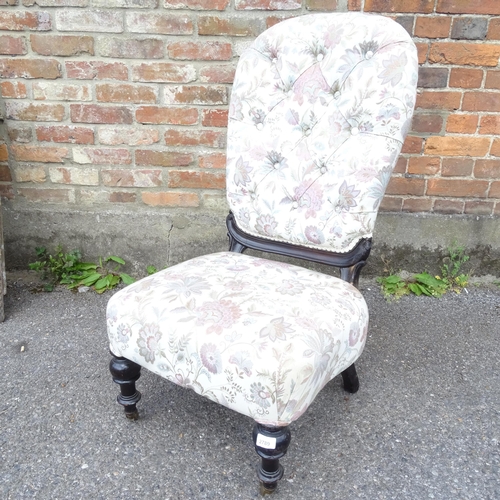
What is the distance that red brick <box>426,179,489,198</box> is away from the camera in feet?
7.02

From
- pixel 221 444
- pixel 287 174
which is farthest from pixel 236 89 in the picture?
pixel 221 444

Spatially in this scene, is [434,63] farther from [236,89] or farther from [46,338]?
[46,338]

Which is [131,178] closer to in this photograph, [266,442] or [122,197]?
[122,197]

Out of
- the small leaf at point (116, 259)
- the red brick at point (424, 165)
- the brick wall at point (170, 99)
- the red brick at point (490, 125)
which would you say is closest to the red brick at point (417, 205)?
the brick wall at point (170, 99)

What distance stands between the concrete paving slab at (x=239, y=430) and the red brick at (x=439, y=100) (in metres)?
0.94

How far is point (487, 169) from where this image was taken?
2111 millimetres

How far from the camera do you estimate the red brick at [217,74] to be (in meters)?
2.02

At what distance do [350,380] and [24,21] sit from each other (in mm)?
1919

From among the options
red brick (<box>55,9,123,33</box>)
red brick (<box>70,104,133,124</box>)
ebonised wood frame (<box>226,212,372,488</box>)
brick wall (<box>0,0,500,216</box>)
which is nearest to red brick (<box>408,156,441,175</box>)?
brick wall (<box>0,0,500,216</box>)

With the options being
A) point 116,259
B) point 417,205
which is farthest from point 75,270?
point 417,205

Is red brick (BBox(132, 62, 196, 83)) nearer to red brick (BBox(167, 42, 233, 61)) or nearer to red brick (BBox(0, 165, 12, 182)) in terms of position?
red brick (BBox(167, 42, 233, 61))

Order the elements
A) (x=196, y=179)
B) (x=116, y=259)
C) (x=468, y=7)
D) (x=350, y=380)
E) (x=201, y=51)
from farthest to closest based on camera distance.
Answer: (x=116, y=259) → (x=196, y=179) → (x=201, y=51) → (x=468, y=7) → (x=350, y=380)

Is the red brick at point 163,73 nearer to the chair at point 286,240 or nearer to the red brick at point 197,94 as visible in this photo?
the red brick at point 197,94

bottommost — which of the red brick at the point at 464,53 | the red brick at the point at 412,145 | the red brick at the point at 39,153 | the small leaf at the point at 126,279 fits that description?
the small leaf at the point at 126,279
